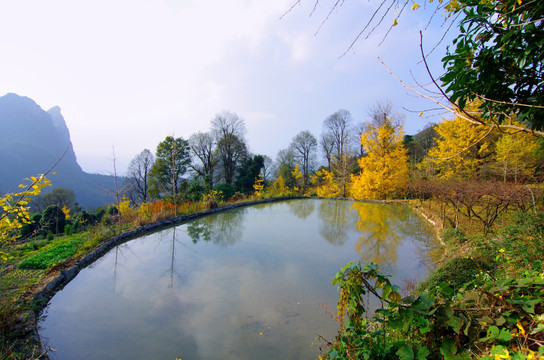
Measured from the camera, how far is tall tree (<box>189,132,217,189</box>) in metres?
20.1

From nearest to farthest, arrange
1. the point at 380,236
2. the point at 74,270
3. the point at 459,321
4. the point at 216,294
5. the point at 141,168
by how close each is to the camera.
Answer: the point at 459,321, the point at 216,294, the point at 74,270, the point at 380,236, the point at 141,168

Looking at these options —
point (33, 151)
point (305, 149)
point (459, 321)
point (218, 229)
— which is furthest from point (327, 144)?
point (33, 151)

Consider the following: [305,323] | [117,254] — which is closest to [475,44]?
[305,323]

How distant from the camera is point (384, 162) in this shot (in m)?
14.1

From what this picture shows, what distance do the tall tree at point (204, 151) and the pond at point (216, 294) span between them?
44.4 feet

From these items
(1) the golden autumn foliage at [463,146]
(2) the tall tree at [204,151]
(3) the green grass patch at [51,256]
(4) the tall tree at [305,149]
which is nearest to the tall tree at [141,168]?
(2) the tall tree at [204,151]

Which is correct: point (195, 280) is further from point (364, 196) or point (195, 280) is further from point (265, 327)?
point (364, 196)

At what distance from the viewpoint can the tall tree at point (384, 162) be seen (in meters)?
13.9

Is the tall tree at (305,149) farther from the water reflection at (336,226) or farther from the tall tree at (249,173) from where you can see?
the water reflection at (336,226)

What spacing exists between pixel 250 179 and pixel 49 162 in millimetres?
44461

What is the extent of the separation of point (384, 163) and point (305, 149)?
38.8ft

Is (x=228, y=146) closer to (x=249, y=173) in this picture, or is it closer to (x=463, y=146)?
(x=249, y=173)

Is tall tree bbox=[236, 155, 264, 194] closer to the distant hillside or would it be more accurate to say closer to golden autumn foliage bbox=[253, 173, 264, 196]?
golden autumn foliage bbox=[253, 173, 264, 196]

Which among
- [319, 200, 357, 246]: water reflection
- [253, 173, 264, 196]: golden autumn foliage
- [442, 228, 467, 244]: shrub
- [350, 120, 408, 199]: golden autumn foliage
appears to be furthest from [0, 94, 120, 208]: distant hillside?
[442, 228, 467, 244]: shrub
